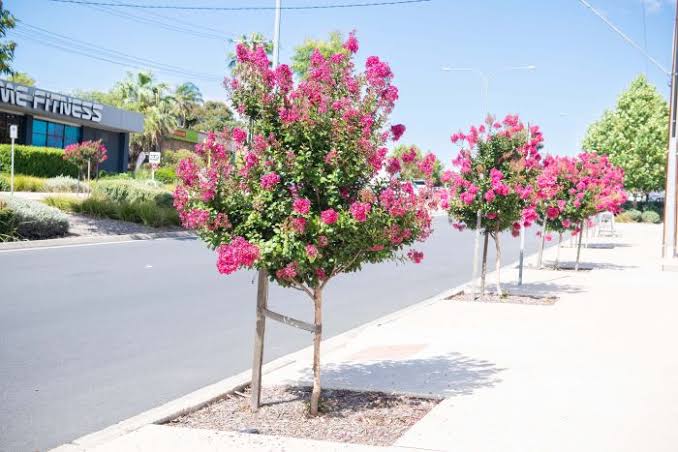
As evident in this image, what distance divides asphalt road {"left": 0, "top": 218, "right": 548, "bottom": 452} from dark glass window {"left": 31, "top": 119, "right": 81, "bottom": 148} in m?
25.2

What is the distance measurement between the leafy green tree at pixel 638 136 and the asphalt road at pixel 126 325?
47.1m

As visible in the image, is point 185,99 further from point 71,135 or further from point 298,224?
point 298,224

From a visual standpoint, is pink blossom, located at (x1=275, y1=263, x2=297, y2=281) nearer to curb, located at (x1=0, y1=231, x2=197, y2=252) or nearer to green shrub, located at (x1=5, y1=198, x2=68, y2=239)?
curb, located at (x1=0, y1=231, x2=197, y2=252)

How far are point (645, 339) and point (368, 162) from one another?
530cm

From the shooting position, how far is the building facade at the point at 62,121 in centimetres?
3725

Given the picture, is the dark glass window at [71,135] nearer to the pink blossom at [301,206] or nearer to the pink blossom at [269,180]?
the pink blossom at [269,180]

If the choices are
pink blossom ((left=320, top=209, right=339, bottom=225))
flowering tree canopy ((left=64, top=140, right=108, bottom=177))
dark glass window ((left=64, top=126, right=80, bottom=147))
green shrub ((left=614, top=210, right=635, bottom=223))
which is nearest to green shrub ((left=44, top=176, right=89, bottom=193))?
flowering tree canopy ((left=64, top=140, right=108, bottom=177))

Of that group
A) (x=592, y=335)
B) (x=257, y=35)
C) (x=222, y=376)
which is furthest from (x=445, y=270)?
(x=257, y=35)

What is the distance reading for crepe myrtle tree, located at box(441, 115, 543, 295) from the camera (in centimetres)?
1235

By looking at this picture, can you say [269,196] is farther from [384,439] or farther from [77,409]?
[77,409]

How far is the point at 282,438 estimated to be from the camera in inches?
199

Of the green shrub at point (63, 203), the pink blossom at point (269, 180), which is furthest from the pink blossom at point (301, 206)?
the green shrub at point (63, 203)

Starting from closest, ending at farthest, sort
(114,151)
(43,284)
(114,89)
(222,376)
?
1. (222,376)
2. (43,284)
3. (114,151)
4. (114,89)

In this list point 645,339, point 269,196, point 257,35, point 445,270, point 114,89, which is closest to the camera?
point 269,196
